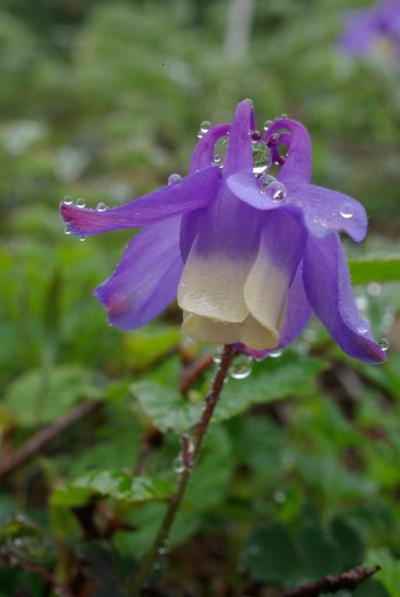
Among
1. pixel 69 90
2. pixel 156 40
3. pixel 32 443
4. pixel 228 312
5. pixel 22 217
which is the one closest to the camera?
pixel 228 312

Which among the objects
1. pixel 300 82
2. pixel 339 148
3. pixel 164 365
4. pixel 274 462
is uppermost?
pixel 164 365

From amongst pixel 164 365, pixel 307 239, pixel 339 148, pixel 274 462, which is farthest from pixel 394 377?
pixel 339 148

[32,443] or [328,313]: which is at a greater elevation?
[328,313]

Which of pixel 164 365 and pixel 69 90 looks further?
pixel 69 90

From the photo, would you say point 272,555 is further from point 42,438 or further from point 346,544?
point 42,438

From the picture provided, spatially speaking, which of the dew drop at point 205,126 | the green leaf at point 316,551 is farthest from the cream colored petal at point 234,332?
the green leaf at point 316,551

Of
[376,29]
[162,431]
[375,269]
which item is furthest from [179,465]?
[376,29]

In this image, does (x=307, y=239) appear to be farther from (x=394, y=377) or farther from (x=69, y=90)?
(x=69, y=90)

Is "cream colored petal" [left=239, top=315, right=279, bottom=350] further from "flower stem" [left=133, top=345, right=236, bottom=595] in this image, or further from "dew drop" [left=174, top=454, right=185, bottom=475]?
"dew drop" [left=174, top=454, right=185, bottom=475]
